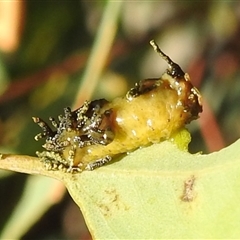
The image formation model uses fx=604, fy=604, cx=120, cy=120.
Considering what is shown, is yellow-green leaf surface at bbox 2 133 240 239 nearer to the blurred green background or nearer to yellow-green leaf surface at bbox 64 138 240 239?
yellow-green leaf surface at bbox 64 138 240 239

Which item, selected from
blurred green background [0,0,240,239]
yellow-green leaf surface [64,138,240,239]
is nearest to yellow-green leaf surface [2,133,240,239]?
yellow-green leaf surface [64,138,240,239]

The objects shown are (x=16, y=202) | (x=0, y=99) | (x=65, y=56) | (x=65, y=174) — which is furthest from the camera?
(x=65, y=56)

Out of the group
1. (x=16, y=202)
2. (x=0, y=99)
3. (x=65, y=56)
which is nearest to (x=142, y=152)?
(x=16, y=202)

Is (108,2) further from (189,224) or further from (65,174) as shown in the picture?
(189,224)

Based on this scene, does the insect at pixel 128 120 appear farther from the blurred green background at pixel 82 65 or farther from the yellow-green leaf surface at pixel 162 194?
the blurred green background at pixel 82 65

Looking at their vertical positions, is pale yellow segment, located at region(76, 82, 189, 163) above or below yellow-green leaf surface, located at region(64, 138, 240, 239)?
above

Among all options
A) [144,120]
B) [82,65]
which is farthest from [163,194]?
[82,65]
